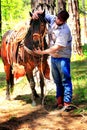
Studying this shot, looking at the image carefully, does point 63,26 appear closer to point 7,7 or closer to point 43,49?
point 43,49

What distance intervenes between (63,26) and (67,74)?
0.95 m

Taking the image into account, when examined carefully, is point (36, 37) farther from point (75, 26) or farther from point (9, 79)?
point (75, 26)

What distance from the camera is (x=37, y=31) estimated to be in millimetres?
7664

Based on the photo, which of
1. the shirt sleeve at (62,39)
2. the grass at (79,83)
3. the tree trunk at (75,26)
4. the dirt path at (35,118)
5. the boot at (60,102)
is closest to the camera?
the dirt path at (35,118)

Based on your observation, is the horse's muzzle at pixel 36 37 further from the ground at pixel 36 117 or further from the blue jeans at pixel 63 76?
the ground at pixel 36 117

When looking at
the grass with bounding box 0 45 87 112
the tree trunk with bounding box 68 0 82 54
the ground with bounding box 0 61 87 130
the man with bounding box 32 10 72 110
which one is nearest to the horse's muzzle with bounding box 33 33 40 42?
the man with bounding box 32 10 72 110

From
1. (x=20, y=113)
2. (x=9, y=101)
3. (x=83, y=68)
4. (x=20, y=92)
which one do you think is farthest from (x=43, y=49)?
(x=83, y=68)

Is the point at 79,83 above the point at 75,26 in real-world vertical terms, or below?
below

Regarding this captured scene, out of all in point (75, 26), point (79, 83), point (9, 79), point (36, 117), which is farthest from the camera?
point (75, 26)

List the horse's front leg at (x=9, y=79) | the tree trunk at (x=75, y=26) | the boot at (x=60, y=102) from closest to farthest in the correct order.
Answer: the boot at (x=60, y=102)
the horse's front leg at (x=9, y=79)
the tree trunk at (x=75, y=26)

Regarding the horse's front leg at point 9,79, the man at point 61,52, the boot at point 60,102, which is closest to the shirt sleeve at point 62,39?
the man at point 61,52

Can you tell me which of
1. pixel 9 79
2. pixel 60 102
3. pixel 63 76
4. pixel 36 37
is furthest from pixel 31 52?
pixel 9 79

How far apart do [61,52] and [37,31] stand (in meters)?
0.65

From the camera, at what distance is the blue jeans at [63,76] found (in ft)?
24.8
